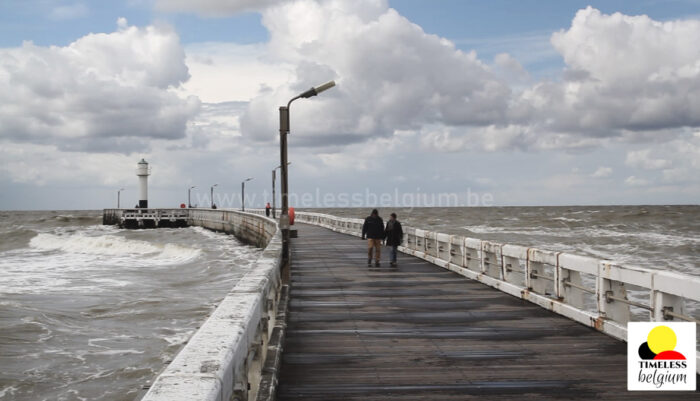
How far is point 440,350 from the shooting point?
805 centimetres

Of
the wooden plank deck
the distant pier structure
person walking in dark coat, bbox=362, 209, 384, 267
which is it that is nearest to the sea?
the wooden plank deck

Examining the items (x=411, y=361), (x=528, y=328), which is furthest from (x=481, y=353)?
(x=528, y=328)

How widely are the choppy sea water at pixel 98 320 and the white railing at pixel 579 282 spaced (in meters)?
7.32

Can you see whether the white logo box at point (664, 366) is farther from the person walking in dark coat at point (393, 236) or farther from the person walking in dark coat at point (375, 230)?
the person walking in dark coat at point (393, 236)

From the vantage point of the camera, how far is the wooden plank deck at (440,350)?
631 cm

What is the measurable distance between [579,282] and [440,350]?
3.32 m

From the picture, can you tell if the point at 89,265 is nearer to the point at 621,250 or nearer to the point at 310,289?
the point at 310,289

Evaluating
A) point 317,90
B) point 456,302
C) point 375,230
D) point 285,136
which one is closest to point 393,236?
point 375,230

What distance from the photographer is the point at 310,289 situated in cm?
1416

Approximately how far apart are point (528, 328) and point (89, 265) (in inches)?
1305

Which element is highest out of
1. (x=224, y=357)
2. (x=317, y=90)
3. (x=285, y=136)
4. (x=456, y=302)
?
(x=317, y=90)

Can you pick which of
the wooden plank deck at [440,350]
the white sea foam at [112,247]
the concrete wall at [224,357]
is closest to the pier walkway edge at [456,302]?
the concrete wall at [224,357]

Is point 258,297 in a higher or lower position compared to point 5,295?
higher

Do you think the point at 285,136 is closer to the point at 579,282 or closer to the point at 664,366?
the point at 579,282
